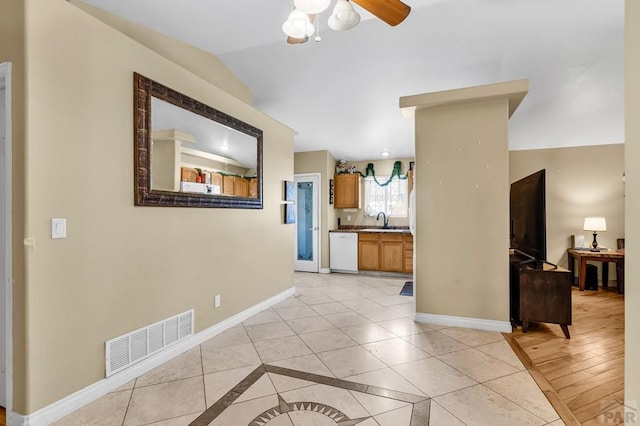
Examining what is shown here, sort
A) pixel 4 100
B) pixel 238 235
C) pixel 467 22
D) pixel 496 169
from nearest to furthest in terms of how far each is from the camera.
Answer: pixel 4 100, pixel 467 22, pixel 496 169, pixel 238 235

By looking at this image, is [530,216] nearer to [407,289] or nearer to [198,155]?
[407,289]

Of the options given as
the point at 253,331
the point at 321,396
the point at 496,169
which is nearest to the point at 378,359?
the point at 321,396

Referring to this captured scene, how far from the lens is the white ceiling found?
8.63ft

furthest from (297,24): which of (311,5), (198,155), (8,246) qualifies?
(8,246)

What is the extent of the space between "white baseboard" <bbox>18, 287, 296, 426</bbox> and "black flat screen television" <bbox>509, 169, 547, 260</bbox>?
10.6 ft

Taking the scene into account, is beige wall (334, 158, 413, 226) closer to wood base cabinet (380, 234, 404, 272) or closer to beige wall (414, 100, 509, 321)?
wood base cabinet (380, 234, 404, 272)

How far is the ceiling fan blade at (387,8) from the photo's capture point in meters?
1.76

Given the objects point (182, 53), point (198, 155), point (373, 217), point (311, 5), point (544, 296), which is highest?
point (182, 53)

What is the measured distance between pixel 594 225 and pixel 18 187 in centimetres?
682

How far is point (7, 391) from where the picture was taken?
1.75 meters

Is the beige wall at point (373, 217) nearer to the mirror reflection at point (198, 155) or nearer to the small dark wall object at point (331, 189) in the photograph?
the small dark wall object at point (331, 189)

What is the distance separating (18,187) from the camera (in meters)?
1.73

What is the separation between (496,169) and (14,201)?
3.80 meters

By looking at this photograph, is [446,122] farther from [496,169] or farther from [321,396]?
[321,396]
